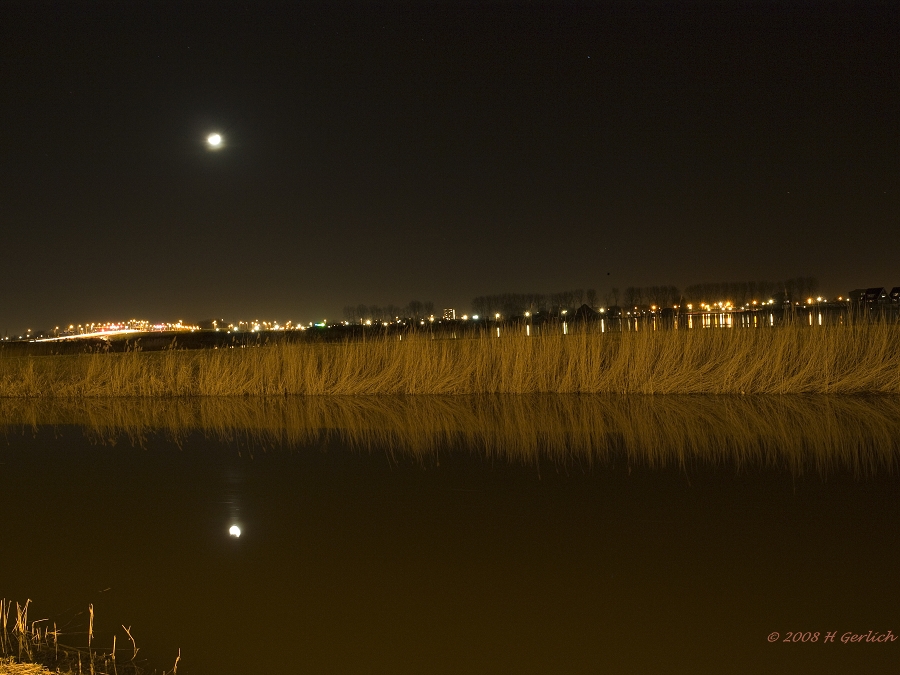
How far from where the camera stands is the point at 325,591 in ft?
13.0

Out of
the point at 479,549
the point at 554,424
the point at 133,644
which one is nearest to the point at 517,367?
the point at 554,424

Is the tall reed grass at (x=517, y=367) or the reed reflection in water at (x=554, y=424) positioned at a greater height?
the tall reed grass at (x=517, y=367)

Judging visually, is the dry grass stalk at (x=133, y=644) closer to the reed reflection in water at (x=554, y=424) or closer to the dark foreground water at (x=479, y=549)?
the dark foreground water at (x=479, y=549)

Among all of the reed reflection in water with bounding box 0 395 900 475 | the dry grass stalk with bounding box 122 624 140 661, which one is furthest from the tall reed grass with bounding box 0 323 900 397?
the dry grass stalk with bounding box 122 624 140 661

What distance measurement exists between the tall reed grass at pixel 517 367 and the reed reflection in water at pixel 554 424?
472 mm

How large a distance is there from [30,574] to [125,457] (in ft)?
13.7

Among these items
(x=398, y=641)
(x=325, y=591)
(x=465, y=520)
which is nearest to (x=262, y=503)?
(x=465, y=520)

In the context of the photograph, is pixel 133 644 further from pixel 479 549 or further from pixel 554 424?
pixel 554 424

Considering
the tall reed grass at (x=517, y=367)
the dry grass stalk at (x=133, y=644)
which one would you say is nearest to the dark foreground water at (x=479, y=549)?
the dry grass stalk at (x=133, y=644)

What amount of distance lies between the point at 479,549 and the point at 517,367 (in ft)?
29.0

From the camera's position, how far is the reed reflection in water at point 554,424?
24.3 feet

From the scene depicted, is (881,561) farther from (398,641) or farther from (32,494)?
(32,494)

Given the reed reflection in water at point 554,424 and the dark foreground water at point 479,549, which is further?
the reed reflection in water at point 554,424

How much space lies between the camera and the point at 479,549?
457 centimetres
